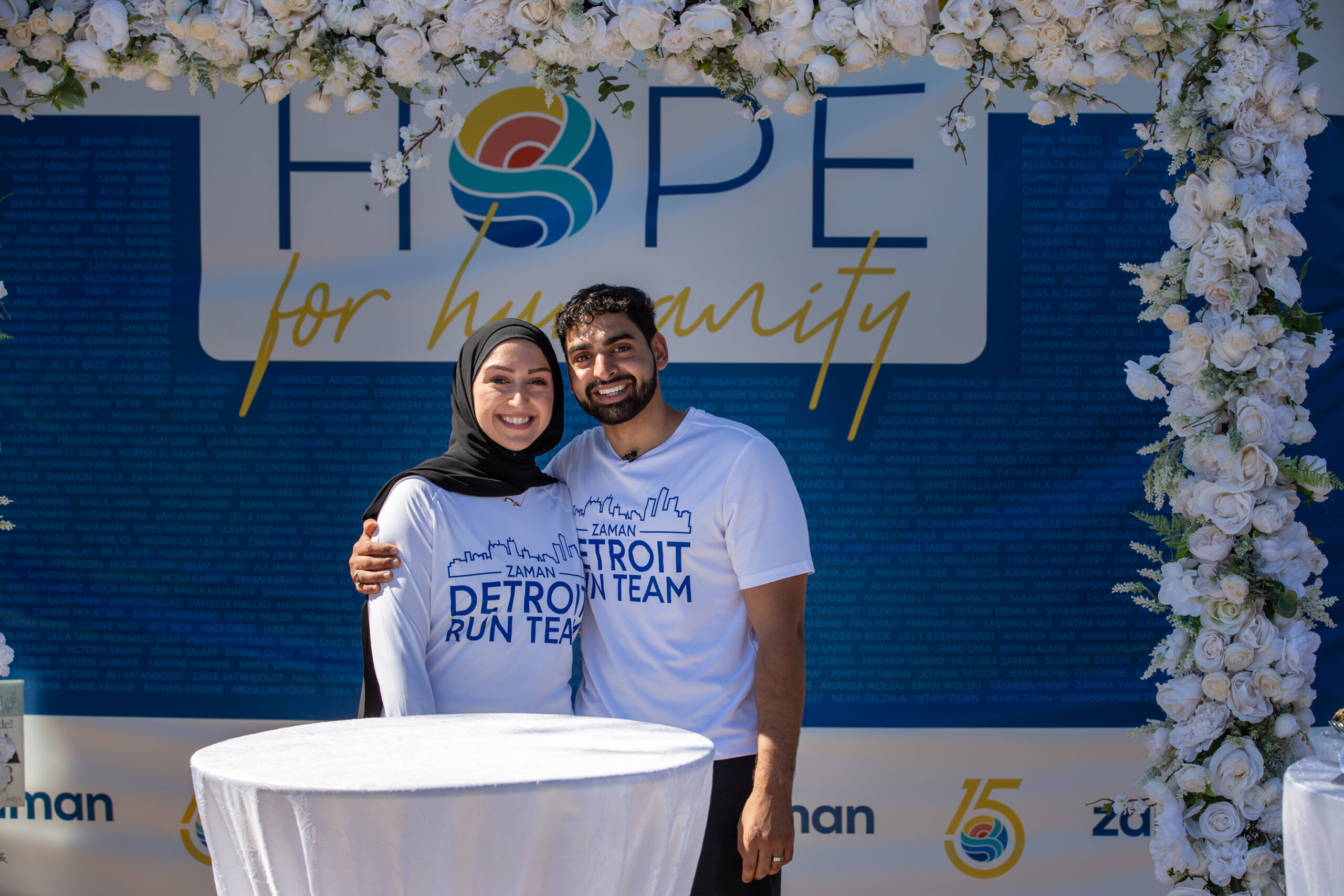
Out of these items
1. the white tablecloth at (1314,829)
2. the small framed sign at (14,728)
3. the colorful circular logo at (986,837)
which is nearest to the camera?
the white tablecloth at (1314,829)

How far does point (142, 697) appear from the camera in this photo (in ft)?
Answer: 11.6

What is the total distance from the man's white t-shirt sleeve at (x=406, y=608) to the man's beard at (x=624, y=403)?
400 mm

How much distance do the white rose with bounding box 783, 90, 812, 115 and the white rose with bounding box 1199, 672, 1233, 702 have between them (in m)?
1.47

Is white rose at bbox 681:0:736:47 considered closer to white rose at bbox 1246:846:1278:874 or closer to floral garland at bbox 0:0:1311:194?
floral garland at bbox 0:0:1311:194

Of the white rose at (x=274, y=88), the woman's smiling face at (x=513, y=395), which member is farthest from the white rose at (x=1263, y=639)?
the white rose at (x=274, y=88)

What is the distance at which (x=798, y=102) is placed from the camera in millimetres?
2408

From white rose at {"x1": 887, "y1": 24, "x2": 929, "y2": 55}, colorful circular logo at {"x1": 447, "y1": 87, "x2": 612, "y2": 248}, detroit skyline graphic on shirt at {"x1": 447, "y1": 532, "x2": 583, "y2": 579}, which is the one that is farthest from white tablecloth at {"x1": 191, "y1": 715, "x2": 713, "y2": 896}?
colorful circular logo at {"x1": 447, "y1": 87, "x2": 612, "y2": 248}

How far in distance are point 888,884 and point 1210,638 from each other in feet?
5.25

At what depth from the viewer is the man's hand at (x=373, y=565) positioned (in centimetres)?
201

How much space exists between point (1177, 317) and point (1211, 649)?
693mm

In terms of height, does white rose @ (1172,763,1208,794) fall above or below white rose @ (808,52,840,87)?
below

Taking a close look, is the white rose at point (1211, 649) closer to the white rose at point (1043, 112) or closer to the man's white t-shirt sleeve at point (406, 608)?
the white rose at point (1043, 112)

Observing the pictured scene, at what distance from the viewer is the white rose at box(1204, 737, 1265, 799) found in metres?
2.24

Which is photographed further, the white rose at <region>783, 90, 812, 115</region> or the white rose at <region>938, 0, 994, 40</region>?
the white rose at <region>783, 90, 812, 115</region>
